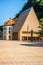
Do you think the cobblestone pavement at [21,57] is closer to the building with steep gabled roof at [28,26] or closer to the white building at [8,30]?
the building with steep gabled roof at [28,26]

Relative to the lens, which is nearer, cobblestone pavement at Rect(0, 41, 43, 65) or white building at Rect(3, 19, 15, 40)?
cobblestone pavement at Rect(0, 41, 43, 65)

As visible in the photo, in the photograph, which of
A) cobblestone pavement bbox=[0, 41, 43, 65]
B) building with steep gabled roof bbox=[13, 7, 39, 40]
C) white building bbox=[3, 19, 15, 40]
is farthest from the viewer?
Result: white building bbox=[3, 19, 15, 40]

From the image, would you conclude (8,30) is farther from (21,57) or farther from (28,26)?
(21,57)

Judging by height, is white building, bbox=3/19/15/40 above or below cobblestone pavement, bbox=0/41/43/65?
above

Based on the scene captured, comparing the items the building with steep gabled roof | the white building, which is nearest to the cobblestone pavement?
the building with steep gabled roof

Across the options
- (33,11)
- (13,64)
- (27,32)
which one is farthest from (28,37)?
(13,64)

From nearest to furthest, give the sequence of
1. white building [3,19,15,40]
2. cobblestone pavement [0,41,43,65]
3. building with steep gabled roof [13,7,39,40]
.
Answer: cobblestone pavement [0,41,43,65] → building with steep gabled roof [13,7,39,40] → white building [3,19,15,40]

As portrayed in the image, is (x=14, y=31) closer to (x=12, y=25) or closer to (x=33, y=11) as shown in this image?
(x=12, y=25)

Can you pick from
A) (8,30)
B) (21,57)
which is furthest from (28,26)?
(21,57)

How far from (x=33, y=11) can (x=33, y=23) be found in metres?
3.29

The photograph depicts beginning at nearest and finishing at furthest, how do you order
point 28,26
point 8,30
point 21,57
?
point 21,57, point 28,26, point 8,30

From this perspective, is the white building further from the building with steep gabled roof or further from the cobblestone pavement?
the cobblestone pavement

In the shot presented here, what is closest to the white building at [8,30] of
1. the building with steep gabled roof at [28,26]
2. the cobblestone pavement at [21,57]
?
the building with steep gabled roof at [28,26]

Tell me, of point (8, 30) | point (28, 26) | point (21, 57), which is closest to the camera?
point (21, 57)
